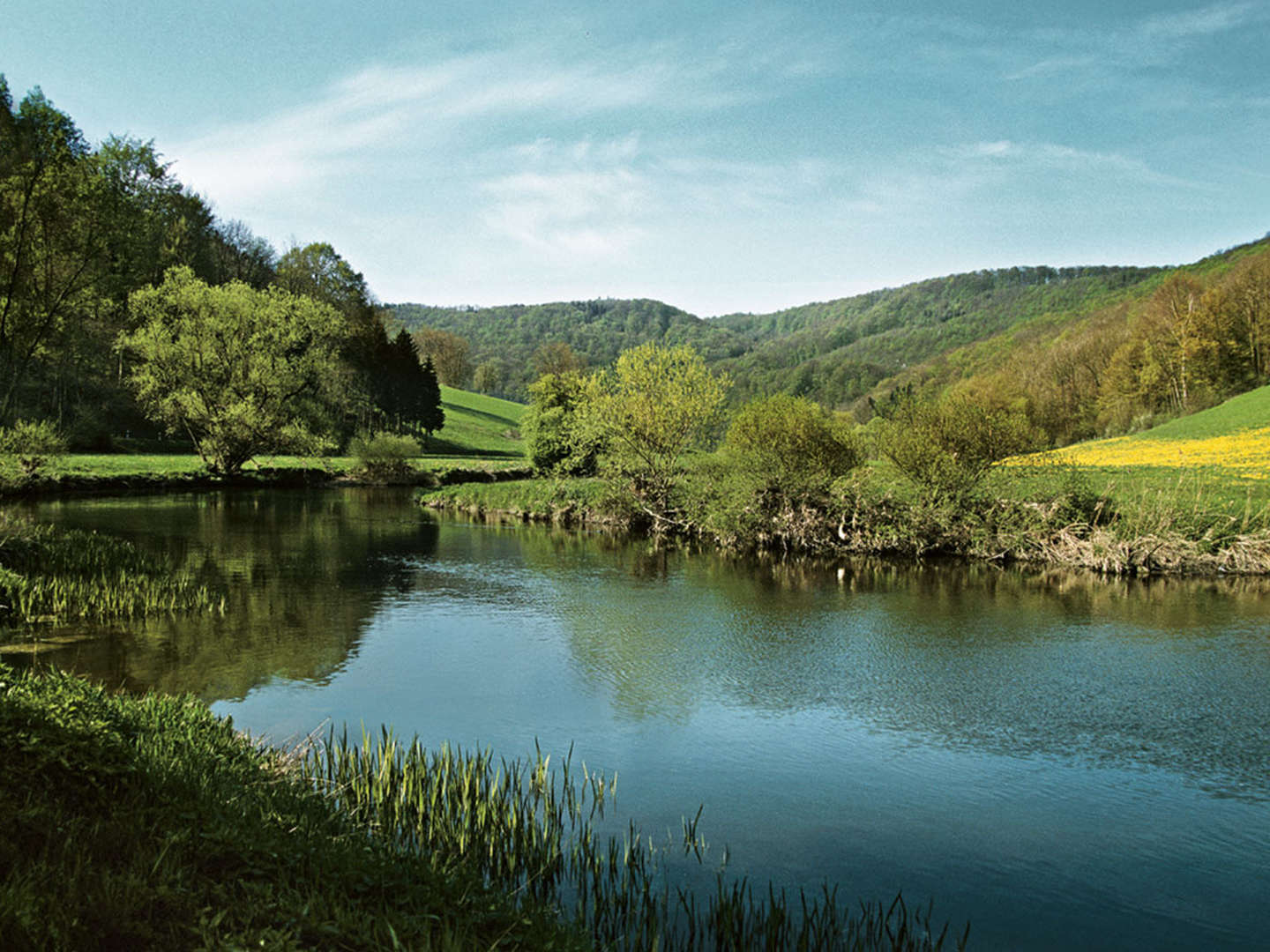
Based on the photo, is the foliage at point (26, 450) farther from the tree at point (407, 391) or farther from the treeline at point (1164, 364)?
the treeline at point (1164, 364)

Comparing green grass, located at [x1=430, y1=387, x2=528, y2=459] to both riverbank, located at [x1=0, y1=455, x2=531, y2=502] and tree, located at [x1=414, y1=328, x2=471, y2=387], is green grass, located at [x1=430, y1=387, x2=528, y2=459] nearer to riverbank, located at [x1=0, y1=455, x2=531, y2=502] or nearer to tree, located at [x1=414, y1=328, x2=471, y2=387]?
tree, located at [x1=414, y1=328, x2=471, y2=387]

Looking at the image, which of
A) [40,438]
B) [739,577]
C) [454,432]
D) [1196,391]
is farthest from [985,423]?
[454,432]

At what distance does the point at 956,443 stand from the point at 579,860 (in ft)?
68.6

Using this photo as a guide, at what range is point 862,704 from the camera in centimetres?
1112

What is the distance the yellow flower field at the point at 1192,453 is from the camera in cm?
3140

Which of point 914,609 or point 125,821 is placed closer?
point 125,821

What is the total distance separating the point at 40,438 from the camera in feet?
103

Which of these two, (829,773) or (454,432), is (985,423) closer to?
(829,773)

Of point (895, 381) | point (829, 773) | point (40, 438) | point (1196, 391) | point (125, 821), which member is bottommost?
point (829, 773)

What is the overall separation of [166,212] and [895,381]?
9673 cm

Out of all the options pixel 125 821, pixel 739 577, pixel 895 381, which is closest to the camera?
pixel 125 821

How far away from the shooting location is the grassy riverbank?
4.29 meters

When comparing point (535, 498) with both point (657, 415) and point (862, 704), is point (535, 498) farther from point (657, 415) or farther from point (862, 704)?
point (862, 704)

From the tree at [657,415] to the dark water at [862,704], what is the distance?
38.6 ft
